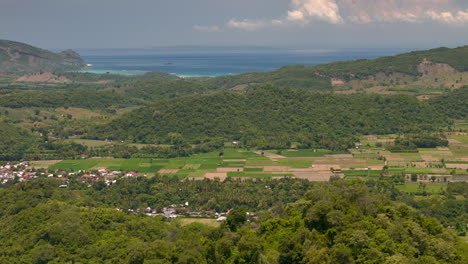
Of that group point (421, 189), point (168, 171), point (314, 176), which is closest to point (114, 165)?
point (168, 171)

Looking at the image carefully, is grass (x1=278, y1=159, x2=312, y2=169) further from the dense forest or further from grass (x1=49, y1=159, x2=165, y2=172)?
the dense forest

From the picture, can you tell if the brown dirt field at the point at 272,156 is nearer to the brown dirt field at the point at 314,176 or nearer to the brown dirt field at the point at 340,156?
the brown dirt field at the point at 340,156

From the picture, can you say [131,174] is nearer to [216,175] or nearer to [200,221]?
[216,175]

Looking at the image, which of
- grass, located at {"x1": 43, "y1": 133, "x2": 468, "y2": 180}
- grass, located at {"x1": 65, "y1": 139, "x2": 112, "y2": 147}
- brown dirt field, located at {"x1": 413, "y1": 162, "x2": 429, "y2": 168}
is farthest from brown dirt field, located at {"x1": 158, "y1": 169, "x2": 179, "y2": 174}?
brown dirt field, located at {"x1": 413, "y1": 162, "x2": 429, "y2": 168}

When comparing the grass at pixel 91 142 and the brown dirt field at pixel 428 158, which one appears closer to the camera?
the brown dirt field at pixel 428 158

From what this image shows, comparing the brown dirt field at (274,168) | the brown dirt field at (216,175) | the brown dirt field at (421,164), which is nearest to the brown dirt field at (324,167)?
the brown dirt field at (274,168)

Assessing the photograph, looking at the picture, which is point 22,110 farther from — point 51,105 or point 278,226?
point 278,226
